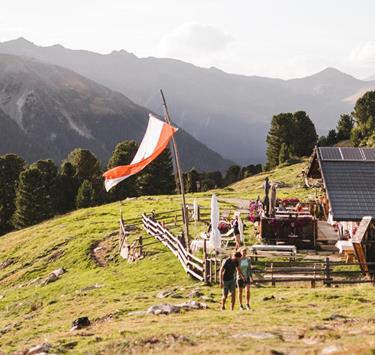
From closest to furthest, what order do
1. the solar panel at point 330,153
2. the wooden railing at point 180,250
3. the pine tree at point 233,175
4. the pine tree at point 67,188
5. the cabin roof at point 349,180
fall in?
1. the wooden railing at point 180,250
2. the cabin roof at point 349,180
3. the solar panel at point 330,153
4. the pine tree at point 67,188
5. the pine tree at point 233,175

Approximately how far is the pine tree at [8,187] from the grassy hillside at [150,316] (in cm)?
5136

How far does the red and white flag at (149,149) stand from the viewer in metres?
25.5

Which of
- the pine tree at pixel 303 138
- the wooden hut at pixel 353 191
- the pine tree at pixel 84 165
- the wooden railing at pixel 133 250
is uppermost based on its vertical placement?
the pine tree at pixel 303 138

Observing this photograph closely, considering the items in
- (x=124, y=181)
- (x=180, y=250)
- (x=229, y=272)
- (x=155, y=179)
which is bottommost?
(x=180, y=250)

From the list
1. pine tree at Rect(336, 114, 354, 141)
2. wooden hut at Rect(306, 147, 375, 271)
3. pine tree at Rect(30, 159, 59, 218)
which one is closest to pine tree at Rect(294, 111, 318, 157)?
pine tree at Rect(336, 114, 354, 141)

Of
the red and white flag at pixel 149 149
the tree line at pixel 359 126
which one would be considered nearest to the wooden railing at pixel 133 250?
the red and white flag at pixel 149 149

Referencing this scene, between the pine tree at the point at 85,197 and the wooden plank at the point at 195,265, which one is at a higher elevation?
the pine tree at the point at 85,197

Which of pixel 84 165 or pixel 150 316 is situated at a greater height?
pixel 84 165

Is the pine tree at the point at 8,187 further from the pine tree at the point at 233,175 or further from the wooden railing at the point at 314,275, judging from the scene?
the wooden railing at the point at 314,275

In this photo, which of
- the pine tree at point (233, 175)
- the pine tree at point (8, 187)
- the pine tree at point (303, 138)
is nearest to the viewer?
the pine tree at point (8, 187)

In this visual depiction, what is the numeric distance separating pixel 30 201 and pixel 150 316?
225 feet

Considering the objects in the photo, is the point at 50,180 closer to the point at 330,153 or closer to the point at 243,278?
the point at 330,153

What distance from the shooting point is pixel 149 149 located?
1034 inches

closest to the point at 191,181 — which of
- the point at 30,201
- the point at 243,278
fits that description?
the point at 30,201
